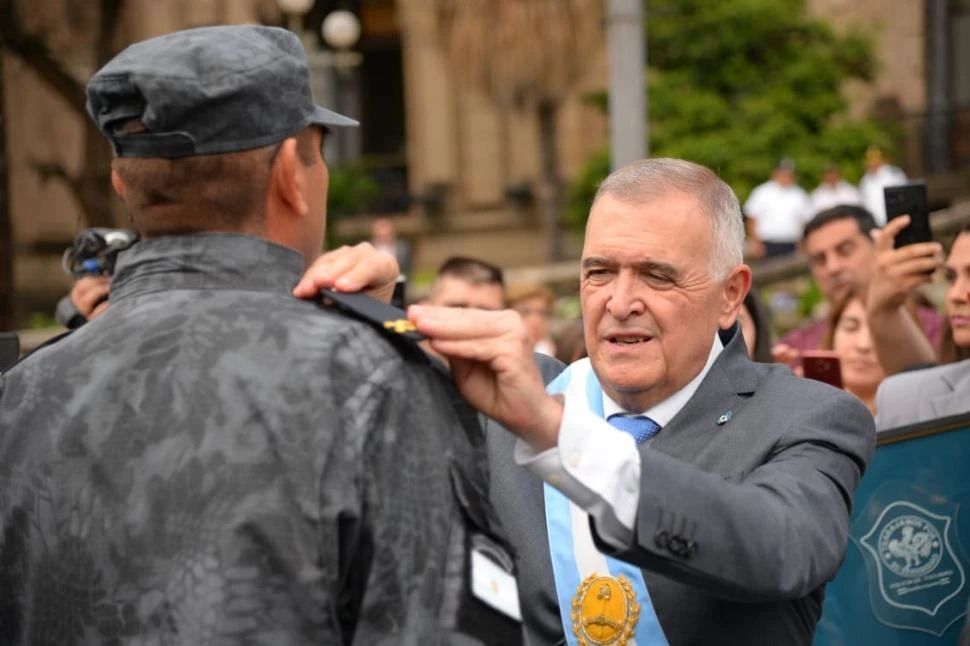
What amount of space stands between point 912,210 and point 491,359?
2875mm

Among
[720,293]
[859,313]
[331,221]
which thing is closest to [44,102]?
[331,221]

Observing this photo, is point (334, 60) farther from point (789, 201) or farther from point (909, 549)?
point (909, 549)

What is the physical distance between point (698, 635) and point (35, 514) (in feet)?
4.06

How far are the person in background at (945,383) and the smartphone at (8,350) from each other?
2.37 m

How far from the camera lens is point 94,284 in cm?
453

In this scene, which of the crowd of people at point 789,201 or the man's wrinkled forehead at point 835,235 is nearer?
the man's wrinkled forehead at point 835,235

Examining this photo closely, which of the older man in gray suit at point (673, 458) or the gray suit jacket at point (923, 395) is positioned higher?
the older man in gray suit at point (673, 458)

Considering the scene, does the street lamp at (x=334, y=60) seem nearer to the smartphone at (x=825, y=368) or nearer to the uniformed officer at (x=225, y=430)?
the smartphone at (x=825, y=368)

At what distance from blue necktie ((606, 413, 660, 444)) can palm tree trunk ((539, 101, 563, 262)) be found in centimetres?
1818

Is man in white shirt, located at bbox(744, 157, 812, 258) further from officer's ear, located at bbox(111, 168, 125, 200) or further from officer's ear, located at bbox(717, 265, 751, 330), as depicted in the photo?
officer's ear, located at bbox(111, 168, 125, 200)

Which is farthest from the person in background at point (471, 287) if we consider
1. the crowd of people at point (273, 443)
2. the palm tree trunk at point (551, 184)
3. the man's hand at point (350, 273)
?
the palm tree trunk at point (551, 184)

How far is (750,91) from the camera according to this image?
17219 millimetres

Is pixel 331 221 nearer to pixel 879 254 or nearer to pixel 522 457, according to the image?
pixel 879 254

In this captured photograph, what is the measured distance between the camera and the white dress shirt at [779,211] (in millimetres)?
15422
